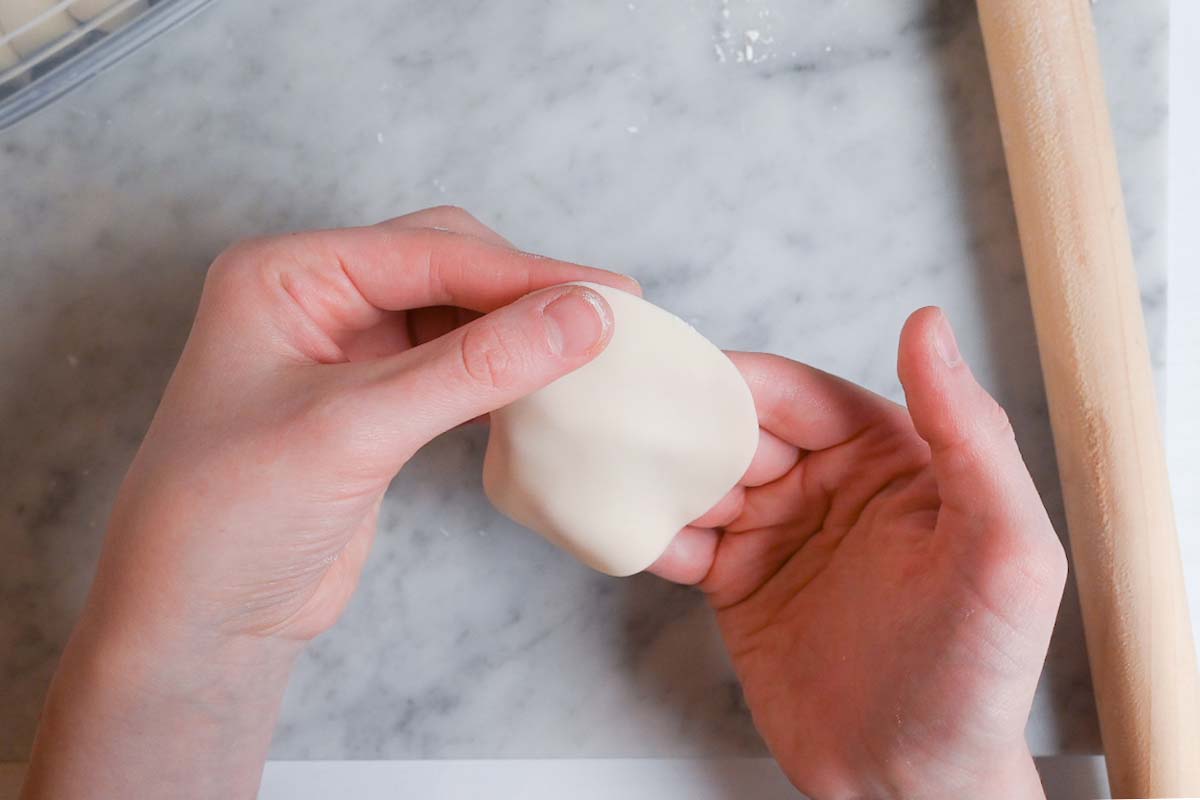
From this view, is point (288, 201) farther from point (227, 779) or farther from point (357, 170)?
point (227, 779)

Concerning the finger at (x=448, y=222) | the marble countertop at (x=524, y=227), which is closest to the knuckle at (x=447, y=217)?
the finger at (x=448, y=222)

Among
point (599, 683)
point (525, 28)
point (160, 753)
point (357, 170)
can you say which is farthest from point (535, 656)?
point (525, 28)

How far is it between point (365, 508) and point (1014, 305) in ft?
2.16

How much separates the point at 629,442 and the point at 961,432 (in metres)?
0.25

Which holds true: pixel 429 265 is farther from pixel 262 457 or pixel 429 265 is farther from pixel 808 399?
pixel 808 399

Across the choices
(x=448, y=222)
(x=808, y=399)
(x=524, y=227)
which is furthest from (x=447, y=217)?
(x=808, y=399)

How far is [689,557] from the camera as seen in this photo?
36.3 inches

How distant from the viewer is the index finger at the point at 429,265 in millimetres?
788

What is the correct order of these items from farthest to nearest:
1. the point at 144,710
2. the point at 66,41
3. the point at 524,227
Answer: the point at 524,227, the point at 66,41, the point at 144,710

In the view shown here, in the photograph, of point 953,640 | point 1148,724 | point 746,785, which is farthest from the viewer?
point 746,785

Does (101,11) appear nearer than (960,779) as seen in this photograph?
No

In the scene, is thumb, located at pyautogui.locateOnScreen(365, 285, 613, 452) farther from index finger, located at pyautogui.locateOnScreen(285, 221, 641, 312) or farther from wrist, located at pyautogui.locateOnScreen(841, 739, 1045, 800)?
wrist, located at pyautogui.locateOnScreen(841, 739, 1045, 800)

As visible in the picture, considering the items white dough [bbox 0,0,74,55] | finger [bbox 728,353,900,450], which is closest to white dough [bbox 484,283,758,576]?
Result: finger [bbox 728,353,900,450]

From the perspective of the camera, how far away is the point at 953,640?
0.74m
